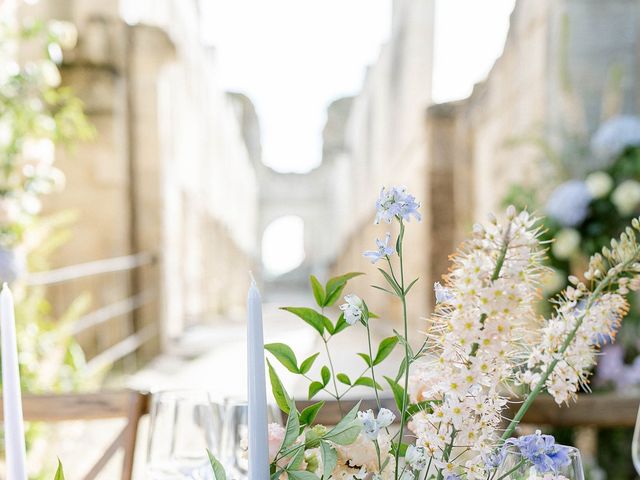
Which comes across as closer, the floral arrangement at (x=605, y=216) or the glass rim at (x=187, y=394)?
the glass rim at (x=187, y=394)

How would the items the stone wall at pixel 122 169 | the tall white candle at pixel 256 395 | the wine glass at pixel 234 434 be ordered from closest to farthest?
the tall white candle at pixel 256 395 < the wine glass at pixel 234 434 < the stone wall at pixel 122 169

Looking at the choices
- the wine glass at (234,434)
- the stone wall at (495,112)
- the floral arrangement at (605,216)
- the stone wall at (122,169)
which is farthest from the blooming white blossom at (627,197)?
the stone wall at (122,169)

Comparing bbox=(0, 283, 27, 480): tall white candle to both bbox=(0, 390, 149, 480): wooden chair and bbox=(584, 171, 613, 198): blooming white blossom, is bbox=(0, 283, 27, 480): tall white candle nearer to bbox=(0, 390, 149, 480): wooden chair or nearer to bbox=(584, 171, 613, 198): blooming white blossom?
bbox=(0, 390, 149, 480): wooden chair

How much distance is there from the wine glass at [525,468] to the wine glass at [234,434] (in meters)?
0.25

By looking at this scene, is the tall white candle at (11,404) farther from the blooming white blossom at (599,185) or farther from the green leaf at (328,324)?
the blooming white blossom at (599,185)

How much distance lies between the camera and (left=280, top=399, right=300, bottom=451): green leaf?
1.42ft

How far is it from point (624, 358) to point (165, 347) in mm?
3564

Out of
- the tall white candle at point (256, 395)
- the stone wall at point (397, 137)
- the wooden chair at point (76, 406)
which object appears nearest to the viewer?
the tall white candle at point (256, 395)

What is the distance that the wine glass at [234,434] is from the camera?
0.62m

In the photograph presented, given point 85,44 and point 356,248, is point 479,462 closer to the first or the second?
point 85,44

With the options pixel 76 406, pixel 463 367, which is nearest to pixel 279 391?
pixel 463 367

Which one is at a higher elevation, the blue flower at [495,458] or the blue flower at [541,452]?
the blue flower at [541,452]

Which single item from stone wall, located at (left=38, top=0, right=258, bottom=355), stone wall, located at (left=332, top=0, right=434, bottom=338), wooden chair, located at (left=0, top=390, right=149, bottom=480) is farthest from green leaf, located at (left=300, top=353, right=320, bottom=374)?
stone wall, located at (left=38, top=0, right=258, bottom=355)

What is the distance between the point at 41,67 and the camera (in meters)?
2.35
